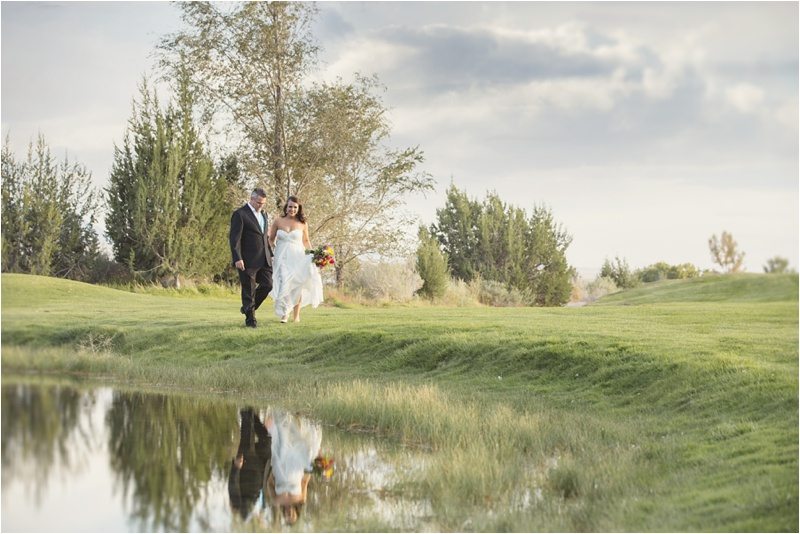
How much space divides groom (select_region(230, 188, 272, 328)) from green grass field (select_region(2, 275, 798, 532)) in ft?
2.58

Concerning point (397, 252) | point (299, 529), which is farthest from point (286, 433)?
point (397, 252)

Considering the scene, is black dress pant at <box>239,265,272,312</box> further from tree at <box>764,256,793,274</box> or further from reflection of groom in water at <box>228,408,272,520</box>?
tree at <box>764,256,793,274</box>

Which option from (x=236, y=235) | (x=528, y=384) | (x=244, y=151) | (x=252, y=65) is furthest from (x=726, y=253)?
(x=252, y=65)

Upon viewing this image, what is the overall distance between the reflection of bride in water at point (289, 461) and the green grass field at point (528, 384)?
60 centimetres

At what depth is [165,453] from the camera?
8.90 metres

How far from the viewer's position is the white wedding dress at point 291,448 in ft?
29.9

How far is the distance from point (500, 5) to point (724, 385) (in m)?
5.44

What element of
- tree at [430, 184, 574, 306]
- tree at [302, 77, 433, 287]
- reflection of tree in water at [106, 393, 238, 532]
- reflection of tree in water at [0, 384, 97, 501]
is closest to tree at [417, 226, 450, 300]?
tree at [302, 77, 433, 287]

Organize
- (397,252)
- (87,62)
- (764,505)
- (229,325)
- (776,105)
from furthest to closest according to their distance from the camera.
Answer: (397,252), (229,325), (776,105), (87,62), (764,505)

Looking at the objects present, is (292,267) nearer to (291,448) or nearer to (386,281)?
(291,448)

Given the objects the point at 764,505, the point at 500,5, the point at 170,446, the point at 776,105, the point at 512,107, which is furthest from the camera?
the point at 512,107

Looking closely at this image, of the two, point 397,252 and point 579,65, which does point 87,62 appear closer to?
point 579,65

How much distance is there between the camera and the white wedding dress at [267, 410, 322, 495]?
9.12m

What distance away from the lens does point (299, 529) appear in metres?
7.51
